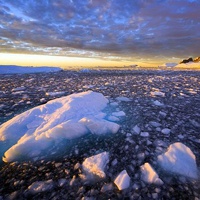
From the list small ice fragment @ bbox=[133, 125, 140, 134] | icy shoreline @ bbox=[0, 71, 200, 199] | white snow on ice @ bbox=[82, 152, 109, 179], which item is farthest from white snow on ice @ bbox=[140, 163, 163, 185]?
small ice fragment @ bbox=[133, 125, 140, 134]

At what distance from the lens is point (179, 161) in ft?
4.35

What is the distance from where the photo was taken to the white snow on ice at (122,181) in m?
1.11

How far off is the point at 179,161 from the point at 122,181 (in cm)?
59

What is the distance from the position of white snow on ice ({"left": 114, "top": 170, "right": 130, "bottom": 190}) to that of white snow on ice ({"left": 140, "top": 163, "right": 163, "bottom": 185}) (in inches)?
5.6

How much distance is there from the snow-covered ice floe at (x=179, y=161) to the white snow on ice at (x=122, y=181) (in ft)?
1.27

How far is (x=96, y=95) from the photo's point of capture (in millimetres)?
3102

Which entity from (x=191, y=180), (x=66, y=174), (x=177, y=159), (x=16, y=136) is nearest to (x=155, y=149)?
(x=177, y=159)

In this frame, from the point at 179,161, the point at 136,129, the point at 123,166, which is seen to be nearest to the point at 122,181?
the point at 123,166

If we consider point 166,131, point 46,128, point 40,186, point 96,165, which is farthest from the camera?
point 166,131

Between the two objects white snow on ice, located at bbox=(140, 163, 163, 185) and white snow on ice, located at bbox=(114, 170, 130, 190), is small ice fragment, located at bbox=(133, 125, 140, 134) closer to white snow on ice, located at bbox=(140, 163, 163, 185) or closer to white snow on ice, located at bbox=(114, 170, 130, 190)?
white snow on ice, located at bbox=(140, 163, 163, 185)

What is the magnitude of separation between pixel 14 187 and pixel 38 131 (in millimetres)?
684

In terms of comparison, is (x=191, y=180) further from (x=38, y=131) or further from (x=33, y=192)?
(x=38, y=131)

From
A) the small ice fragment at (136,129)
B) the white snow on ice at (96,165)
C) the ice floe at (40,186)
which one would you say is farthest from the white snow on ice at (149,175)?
A: the ice floe at (40,186)

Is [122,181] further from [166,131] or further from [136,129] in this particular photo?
[166,131]
